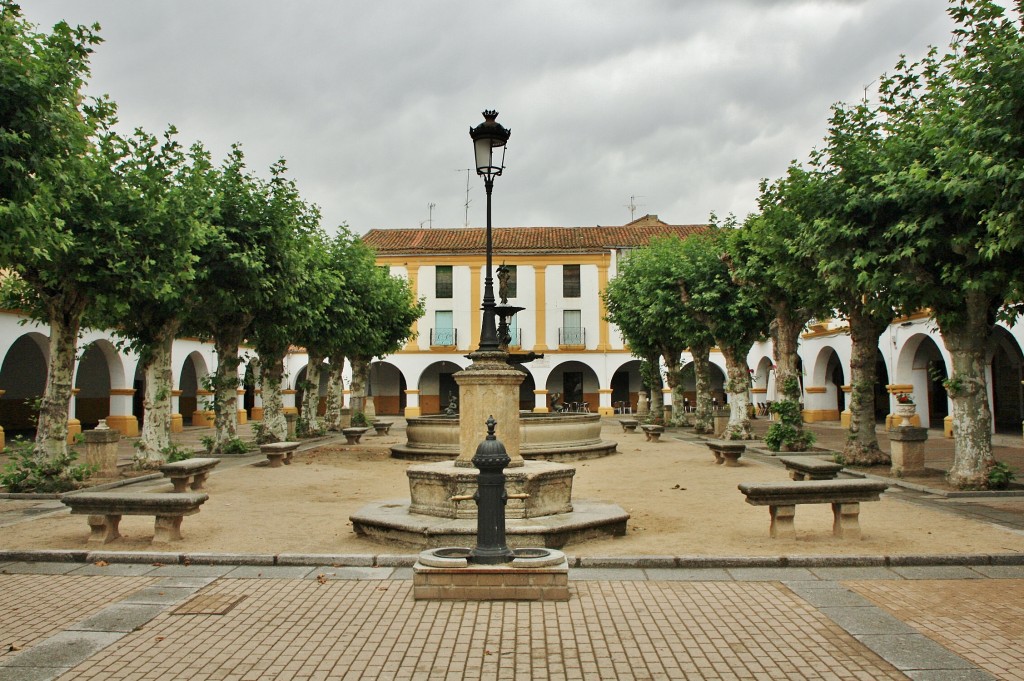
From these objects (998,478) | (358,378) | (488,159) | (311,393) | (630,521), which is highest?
(488,159)

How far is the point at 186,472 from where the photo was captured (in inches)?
452

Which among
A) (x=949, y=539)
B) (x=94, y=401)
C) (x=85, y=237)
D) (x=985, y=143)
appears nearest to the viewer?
(x=949, y=539)

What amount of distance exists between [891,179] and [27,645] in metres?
11.3

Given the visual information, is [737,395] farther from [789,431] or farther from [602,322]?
[602,322]

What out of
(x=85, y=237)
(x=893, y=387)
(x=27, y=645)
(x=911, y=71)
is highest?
(x=911, y=71)

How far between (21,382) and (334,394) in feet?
35.3

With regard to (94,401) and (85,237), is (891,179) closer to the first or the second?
(85,237)

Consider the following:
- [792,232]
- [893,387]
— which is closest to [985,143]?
[792,232]

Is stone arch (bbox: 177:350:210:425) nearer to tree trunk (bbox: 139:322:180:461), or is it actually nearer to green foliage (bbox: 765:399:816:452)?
tree trunk (bbox: 139:322:180:461)

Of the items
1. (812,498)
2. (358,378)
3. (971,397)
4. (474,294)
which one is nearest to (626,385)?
(474,294)

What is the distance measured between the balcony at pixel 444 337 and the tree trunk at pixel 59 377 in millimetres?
29883

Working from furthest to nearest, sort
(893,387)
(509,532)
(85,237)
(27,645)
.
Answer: (893,387)
(85,237)
(509,532)
(27,645)

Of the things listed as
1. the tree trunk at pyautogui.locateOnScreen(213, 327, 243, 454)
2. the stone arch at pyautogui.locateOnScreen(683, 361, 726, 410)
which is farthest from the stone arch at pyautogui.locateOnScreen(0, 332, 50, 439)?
the stone arch at pyautogui.locateOnScreen(683, 361, 726, 410)

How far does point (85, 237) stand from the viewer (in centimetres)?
1176
